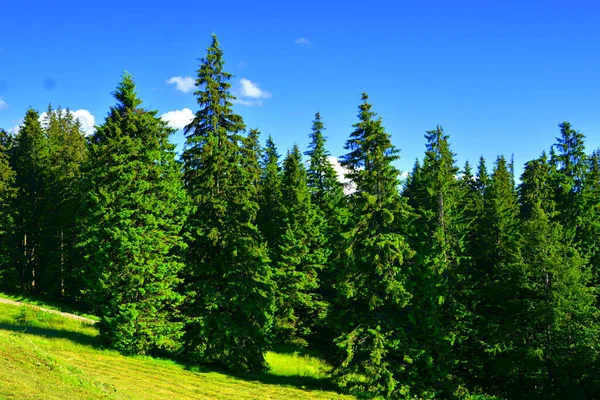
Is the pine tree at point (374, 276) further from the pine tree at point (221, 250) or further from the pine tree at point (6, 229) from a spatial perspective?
the pine tree at point (6, 229)

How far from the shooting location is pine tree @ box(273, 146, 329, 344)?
3888 centimetres

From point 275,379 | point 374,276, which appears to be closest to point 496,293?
point 374,276

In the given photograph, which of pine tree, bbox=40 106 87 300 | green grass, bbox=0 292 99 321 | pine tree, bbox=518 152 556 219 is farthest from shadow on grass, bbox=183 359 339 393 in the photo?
pine tree, bbox=518 152 556 219

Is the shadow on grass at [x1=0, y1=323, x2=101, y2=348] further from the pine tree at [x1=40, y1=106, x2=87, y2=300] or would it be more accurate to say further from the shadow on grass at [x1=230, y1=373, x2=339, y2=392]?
the pine tree at [x1=40, y1=106, x2=87, y2=300]

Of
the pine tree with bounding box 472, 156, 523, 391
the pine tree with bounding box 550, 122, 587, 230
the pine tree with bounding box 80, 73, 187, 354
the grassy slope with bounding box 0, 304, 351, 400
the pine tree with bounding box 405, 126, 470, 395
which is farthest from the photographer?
the pine tree with bounding box 550, 122, 587, 230

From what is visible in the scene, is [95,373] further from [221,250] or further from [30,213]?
[30,213]

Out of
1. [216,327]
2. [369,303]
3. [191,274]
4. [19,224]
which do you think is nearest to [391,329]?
[369,303]

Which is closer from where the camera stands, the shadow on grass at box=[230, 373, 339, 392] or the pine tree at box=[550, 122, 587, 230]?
the shadow on grass at box=[230, 373, 339, 392]

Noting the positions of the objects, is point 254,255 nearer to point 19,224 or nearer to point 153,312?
point 153,312

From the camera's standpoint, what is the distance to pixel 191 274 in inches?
1046

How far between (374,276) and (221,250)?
9.36 meters

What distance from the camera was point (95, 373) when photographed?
17203 millimetres

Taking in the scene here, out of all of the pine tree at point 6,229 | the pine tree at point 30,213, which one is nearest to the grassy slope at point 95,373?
the pine tree at point 6,229

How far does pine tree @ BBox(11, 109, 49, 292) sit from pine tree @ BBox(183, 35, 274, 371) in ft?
94.2
